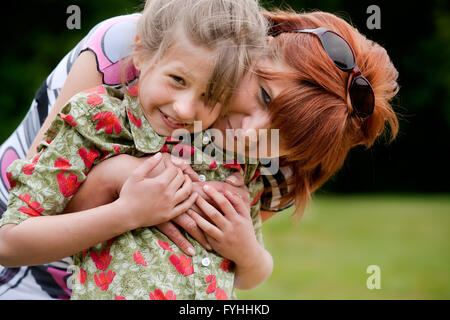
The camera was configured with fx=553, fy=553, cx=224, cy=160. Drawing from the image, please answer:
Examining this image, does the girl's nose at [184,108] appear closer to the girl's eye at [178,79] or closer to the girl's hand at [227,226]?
the girl's eye at [178,79]

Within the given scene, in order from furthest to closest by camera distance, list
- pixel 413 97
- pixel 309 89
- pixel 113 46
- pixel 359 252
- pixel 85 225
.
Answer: pixel 413 97 < pixel 359 252 < pixel 113 46 < pixel 309 89 < pixel 85 225

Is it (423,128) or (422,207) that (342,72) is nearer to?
(422,207)

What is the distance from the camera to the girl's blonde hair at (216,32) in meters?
1.97

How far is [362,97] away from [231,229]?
0.74 meters

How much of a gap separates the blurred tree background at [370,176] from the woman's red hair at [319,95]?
0.31 meters

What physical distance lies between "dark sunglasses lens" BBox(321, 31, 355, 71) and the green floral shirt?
0.70 metres

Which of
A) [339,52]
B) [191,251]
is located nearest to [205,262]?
[191,251]

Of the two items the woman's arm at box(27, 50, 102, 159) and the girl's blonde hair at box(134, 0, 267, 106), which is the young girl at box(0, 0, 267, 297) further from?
the woman's arm at box(27, 50, 102, 159)

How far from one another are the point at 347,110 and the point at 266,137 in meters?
0.34

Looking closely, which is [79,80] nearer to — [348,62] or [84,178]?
[84,178]

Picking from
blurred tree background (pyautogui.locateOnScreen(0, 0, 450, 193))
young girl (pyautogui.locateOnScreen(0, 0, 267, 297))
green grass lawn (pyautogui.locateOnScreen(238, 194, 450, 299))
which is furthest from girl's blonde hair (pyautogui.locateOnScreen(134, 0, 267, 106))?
blurred tree background (pyautogui.locateOnScreen(0, 0, 450, 193))

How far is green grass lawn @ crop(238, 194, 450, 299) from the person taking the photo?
6.36 metres

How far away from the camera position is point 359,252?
331 inches

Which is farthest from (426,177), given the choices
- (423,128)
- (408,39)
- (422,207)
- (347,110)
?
(347,110)
